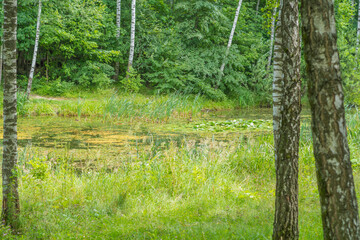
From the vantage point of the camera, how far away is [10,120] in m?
4.27

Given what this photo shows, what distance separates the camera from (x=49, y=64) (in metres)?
21.6

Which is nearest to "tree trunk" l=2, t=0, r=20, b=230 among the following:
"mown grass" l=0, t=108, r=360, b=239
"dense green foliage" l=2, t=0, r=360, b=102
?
"mown grass" l=0, t=108, r=360, b=239

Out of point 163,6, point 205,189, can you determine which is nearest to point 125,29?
point 163,6

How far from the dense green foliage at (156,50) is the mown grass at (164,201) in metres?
13.4

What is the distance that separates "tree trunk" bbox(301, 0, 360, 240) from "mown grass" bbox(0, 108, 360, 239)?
5.33 feet

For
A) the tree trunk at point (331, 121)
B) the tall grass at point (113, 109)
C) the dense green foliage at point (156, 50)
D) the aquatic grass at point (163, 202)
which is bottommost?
the aquatic grass at point (163, 202)

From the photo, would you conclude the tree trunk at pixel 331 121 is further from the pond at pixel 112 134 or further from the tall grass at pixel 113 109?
the tall grass at pixel 113 109

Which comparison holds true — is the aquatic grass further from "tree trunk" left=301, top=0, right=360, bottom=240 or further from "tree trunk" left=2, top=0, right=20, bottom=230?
"tree trunk" left=301, top=0, right=360, bottom=240

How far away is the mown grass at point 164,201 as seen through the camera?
4062 mm

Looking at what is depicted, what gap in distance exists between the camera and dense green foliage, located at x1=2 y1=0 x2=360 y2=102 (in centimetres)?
1889

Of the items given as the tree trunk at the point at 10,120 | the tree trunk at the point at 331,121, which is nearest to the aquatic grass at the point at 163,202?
the tree trunk at the point at 10,120

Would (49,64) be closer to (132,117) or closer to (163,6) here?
(163,6)

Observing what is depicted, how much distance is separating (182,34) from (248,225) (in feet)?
65.2

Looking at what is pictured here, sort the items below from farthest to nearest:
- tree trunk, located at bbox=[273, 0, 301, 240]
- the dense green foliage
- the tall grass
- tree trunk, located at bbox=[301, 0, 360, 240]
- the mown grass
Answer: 1. the dense green foliage
2. the tall grass
3. the mown grass
4. tree trunk, located at bbox=[273, 0, 301, 240]
5. tree trunk, located at bbox=[301, 0, 360, 240]
